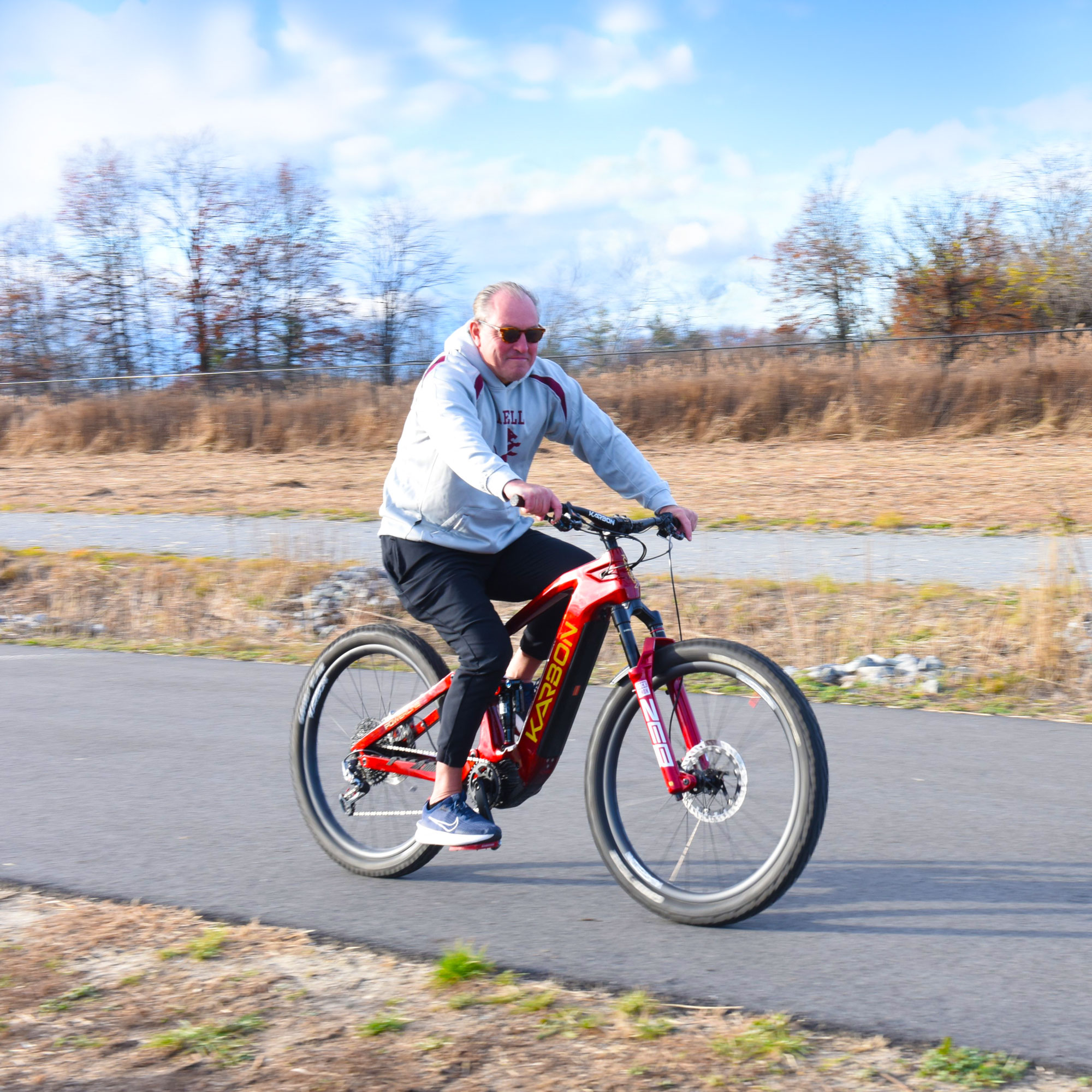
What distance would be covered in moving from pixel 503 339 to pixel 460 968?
1.86 m

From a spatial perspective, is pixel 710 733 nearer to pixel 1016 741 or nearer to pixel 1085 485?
pixel 1016 741

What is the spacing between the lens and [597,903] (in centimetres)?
436

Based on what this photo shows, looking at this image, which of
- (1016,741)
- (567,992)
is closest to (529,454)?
(567,992)

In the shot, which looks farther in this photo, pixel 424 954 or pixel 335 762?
pixel 335 762

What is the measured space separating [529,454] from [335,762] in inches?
53.1

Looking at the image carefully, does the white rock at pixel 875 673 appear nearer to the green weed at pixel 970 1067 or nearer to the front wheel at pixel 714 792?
the front wheel at pixel 714 792

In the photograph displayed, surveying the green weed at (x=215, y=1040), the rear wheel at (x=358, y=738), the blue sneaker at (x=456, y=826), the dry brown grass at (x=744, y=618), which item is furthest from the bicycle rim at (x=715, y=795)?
the dry brown grass at (x=744, y=618)

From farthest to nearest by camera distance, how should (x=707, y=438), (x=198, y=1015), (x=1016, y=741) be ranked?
1. (x=707, y=438)
2. (x=1016, y=741)
3. (x=198, y=1015)

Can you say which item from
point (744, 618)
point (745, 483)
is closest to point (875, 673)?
point (744, 618)

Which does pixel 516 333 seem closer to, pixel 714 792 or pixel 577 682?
pixel 577 682

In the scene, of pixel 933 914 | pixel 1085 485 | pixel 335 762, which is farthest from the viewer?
pixel 1085 485

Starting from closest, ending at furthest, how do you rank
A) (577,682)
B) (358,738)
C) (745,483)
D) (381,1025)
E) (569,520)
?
(381,1025), (569,520), (577,682), (358,738), (745,483)

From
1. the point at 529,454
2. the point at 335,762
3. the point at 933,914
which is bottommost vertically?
the point at 933,914

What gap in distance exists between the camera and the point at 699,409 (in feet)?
78.7
